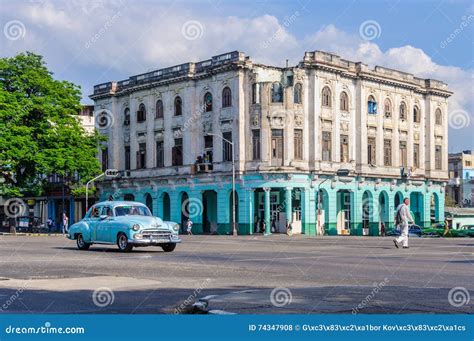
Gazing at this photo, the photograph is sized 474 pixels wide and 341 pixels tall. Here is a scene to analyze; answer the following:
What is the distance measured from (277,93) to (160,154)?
13494 millimetres

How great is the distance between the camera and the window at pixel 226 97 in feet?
203

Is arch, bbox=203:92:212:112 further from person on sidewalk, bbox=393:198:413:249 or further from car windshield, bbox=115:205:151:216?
person on sidewalk, bbox=393:198:413:249

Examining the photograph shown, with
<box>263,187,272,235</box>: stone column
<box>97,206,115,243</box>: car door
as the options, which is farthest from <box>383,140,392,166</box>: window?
<box>97,206,115,243</box>: car door

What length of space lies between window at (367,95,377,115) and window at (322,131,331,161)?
19.8 feet

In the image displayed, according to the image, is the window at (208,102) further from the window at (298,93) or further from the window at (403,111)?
the window at (403,111)

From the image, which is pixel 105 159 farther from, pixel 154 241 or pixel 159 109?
pixel 154 241

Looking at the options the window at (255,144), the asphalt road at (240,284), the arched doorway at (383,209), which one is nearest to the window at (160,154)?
the window at (255,144)

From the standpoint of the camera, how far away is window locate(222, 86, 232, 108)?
62.0 m

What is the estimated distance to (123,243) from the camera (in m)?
25.7

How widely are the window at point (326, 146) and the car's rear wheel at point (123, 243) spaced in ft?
127

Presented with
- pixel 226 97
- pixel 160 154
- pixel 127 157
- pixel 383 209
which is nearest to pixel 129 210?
pixel 226 97

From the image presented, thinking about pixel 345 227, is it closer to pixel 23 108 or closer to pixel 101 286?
pixel 23 108

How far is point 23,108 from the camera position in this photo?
182ft

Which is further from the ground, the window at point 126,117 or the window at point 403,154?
the window at point 126,117
